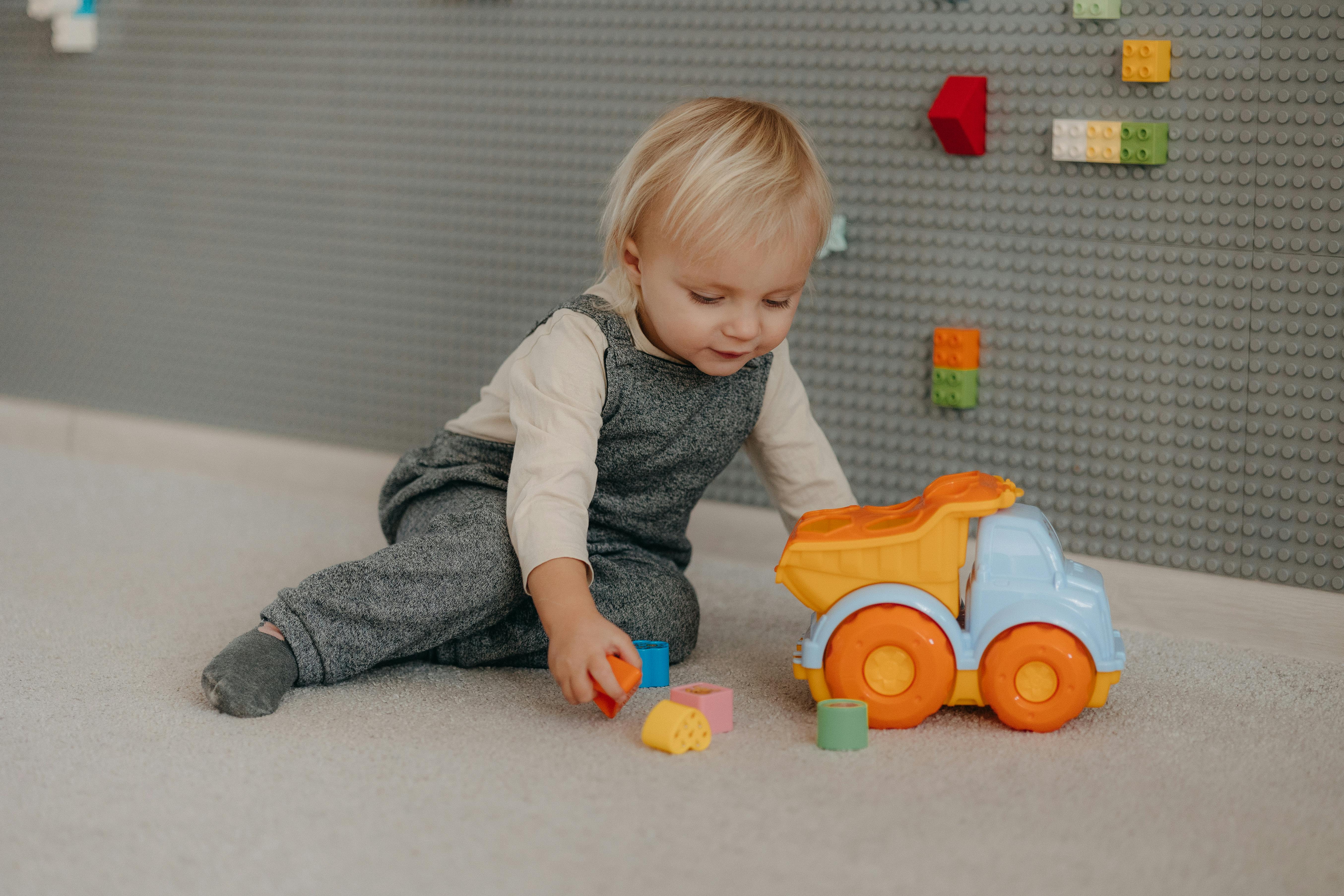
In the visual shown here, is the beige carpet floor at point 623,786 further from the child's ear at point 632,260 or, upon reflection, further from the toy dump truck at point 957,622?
the child's ear at point 632,260

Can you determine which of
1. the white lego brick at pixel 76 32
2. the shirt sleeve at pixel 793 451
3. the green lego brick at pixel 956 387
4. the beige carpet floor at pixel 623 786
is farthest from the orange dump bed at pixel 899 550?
the white lego brick at pixel 76 32

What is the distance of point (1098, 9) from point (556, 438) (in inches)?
24.9

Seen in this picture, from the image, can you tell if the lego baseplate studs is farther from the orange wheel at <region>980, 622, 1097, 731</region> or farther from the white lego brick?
the white lego brick

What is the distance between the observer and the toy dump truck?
859 millimetres

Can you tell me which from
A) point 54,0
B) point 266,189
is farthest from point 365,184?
point 54,0

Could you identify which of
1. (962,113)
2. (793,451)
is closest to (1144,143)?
(962,113)

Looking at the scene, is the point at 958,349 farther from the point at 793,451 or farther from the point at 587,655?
the point at 587,655

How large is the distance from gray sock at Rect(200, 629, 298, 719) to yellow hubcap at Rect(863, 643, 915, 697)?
0.42 metres

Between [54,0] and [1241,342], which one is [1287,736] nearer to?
[1241,342]

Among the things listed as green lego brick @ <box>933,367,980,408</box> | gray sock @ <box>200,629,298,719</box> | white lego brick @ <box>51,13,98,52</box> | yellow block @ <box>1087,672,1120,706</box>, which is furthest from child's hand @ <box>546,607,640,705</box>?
white lego brick @ <box>51,13,98,52</box>

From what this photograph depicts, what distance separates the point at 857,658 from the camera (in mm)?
873

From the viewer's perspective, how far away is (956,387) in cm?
123

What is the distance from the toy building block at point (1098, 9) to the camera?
1113 mm

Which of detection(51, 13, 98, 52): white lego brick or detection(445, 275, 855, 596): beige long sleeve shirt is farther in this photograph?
detection(51, 13, 98, 52): white lego brick
